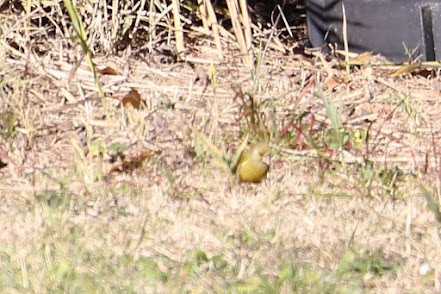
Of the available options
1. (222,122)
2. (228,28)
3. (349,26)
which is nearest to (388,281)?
(222,122)

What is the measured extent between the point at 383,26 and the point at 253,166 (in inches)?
64.2

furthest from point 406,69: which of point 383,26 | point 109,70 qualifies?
point 109,70

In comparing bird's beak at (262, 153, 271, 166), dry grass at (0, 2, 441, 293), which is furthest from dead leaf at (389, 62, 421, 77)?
bird's beak at (262, 153, 271, 166)

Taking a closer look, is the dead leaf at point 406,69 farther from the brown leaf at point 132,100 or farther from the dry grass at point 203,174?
the brown leaf at point 132,100

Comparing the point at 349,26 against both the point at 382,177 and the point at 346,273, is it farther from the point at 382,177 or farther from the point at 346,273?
the point at 346,273

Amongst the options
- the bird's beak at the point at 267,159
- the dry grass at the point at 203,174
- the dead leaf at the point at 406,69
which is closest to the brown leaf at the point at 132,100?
the dry grass at the point at 203,174

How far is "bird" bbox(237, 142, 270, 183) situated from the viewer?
12.2 ft

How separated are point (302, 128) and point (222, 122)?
1.43 feet

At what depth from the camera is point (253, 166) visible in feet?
12.2

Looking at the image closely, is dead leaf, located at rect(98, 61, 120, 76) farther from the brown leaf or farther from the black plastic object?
the black plastic object

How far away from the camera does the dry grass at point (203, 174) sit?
304 cm

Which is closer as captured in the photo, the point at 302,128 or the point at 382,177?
the point at 382,177

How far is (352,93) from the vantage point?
473 cm

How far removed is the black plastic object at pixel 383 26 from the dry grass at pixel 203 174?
167mm
